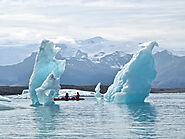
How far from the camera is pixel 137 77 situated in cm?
3747

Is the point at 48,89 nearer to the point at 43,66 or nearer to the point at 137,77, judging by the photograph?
the point at 43,66

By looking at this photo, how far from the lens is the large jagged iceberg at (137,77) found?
122 feet

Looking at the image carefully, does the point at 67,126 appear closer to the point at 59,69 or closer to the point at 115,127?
the point at 115,127

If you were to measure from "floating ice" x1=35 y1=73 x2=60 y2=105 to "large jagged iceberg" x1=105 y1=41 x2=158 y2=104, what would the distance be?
6279 mm

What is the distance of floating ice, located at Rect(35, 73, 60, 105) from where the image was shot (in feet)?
113

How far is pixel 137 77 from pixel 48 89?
8166 mm

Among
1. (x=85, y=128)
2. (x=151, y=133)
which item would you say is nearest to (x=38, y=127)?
(x=85, y=128)

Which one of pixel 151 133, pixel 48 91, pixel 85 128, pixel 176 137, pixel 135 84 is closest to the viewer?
pixel 176 137

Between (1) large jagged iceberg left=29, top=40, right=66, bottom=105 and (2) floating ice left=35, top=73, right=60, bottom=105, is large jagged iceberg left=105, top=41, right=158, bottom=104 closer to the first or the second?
(1) large jagged iceberg left=29, top=40, right=66, bottom=105

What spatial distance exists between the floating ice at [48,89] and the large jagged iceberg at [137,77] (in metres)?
6.28

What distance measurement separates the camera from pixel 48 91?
114ft

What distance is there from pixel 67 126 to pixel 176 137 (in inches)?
232

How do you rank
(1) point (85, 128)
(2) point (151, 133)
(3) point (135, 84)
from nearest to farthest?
(2) point (151, 133)
(1) point (85, 128)
(3) point (135, 84)

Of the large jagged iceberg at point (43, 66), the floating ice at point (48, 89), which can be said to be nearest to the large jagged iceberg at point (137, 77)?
the large jagged iceberg at point (43, 66)
